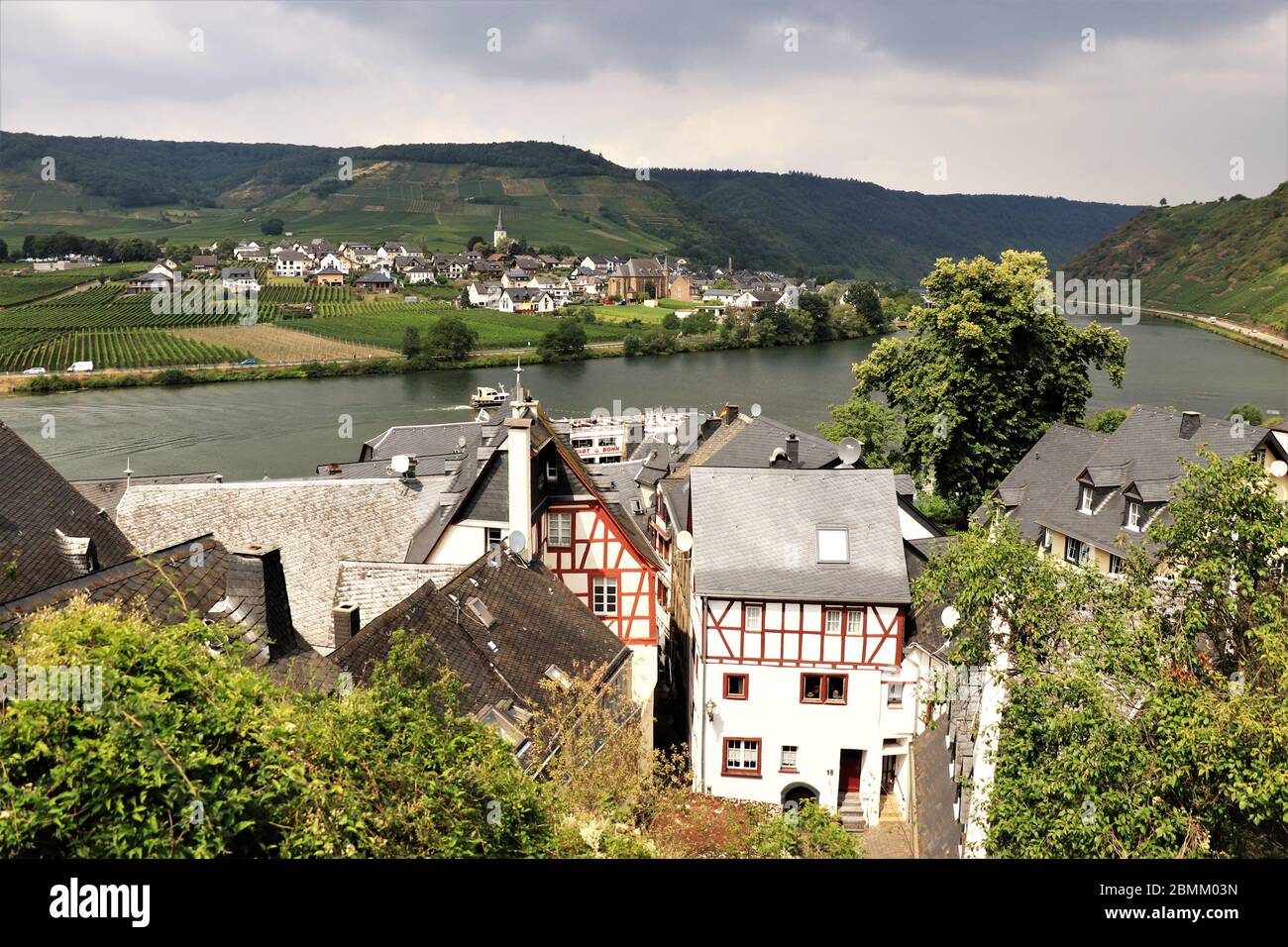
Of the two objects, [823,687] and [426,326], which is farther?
[426,326]

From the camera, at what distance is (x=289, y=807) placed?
287 inches

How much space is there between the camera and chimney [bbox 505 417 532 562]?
68.2 feet

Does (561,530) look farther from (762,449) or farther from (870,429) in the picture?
→ (870,429)

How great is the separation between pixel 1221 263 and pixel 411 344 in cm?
13193

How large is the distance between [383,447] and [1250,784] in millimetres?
33849

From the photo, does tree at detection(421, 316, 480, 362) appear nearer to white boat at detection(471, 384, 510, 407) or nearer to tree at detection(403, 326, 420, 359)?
tree at detection(403, 326, 420, 359)

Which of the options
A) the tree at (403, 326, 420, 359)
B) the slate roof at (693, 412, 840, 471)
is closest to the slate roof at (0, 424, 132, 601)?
the slate roof at (693, 412, 840, 471)

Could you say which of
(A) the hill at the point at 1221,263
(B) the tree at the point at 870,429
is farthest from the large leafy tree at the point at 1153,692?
(A) the hill at the point at 1221,263

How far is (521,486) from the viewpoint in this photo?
21.1 meters

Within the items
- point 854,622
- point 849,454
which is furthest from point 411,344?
point 854,622

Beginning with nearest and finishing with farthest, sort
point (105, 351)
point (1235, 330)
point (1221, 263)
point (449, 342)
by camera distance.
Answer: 1. point (105, 351)
2. point (449, 342)
3. point (1235, 330)
4. point (1221, 263)

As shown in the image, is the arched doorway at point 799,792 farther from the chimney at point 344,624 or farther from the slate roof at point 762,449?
the slate roof at point 762,449

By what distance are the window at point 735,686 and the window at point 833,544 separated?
313 cm

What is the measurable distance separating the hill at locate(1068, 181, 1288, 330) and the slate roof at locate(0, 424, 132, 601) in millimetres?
128450
